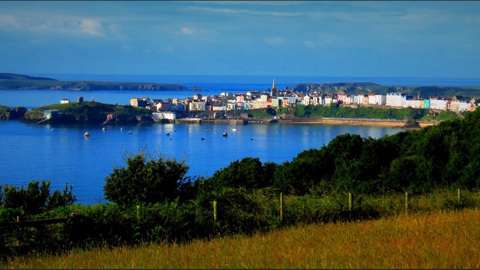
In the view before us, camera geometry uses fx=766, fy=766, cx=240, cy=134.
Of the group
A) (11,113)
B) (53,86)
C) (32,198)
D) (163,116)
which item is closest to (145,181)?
(32,198)

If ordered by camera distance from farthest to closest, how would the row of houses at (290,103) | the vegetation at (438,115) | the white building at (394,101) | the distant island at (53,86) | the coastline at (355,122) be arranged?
the distant island at (53,86), the white building at (394,101), the row of houses at (290,103), the coastline at (355,122), the vegetation at (438,115)

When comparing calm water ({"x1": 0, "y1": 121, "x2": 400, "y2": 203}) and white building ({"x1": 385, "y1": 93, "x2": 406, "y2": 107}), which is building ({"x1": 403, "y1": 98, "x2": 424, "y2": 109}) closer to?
white building ({"x1": 385, "y1": 93, "x2": 406, "y2": 107})

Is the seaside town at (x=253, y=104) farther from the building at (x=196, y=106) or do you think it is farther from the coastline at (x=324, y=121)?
the coastline at (x=324, y=121)

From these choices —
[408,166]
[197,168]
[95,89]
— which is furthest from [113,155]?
[95,89]

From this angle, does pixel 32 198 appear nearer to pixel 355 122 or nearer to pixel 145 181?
pixel 145 181

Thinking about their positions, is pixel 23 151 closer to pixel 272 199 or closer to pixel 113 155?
pixel 113 155

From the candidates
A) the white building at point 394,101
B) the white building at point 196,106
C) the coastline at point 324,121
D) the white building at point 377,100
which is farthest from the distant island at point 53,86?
the white building at point 394,101
